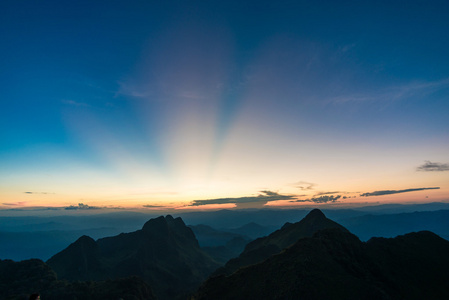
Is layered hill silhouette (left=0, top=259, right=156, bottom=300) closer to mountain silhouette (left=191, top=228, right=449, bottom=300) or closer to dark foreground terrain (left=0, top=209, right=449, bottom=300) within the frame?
dark foreground terrain (left=0, top=209, right=449, bottom=300)

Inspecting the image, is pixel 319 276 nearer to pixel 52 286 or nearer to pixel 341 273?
pixel 341 273

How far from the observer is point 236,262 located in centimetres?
16000

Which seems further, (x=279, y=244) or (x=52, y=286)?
(x=279, y=244)

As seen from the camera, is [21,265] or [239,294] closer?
[239,294]

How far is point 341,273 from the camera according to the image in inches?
2859

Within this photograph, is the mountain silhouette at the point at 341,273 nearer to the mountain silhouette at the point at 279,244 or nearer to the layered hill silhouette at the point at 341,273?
the layered hill silhouette at the point at 341,273

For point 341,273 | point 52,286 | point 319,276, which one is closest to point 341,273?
point 341,273

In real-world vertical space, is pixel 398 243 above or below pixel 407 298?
above

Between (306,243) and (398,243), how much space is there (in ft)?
197

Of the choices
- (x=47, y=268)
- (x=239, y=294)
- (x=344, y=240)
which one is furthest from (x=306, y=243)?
(x=47, y=268)

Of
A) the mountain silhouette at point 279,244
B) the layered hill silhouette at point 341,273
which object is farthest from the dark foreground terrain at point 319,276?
the mountain silhouette at point 279,244

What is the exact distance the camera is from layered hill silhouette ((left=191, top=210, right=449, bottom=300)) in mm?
65875

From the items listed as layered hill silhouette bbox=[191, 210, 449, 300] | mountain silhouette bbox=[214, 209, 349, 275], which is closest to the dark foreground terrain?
layered hill silhouette bbox=[191, 210, 449, 300]

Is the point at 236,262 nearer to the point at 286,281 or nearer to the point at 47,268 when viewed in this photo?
the point at 286,281
